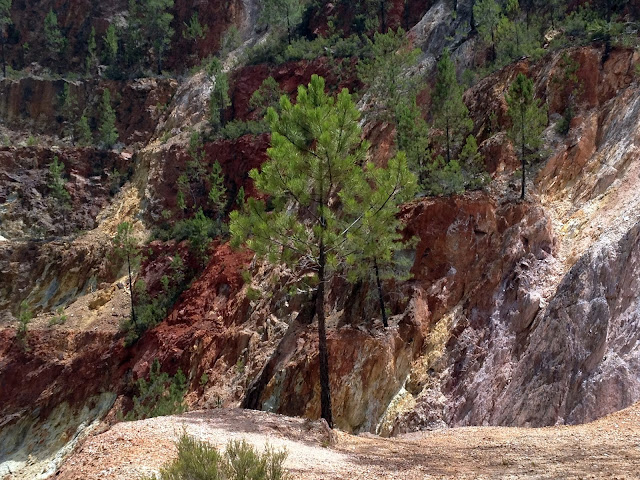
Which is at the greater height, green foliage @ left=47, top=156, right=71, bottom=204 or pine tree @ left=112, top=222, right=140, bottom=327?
green foliage @ left=47, top=156, right=71, bottom=204

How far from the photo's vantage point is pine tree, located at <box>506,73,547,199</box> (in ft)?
58.0

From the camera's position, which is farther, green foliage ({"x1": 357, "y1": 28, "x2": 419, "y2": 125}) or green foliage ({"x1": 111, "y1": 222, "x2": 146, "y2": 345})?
green foliage ({"x1": 111, "y1": 222, "x2": 146, "y2": 345})

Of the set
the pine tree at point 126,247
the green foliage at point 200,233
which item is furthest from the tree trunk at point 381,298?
the pine tree at point 126,247

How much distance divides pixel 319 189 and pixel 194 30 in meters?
40.2

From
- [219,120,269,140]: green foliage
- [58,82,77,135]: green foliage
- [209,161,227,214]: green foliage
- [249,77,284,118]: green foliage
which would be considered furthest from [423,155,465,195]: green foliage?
[58,82,77,135]: green foliage

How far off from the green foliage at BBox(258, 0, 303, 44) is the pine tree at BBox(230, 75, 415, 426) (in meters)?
32.6

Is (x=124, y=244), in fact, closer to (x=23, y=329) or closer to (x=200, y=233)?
(x=200, y=233)

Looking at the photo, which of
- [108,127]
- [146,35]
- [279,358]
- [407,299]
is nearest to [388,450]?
[407,299]

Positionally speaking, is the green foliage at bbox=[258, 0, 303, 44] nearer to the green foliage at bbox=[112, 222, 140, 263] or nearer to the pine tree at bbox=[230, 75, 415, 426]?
the green foliage at bbox=[112, 222, 140, 263]

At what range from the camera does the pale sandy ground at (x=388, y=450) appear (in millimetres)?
6672

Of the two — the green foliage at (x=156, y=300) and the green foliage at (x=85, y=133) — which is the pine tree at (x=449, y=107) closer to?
the green foliage at (x=156, y=300)

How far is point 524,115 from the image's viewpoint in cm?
1775

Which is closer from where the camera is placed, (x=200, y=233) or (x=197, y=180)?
(x=200, y=233)

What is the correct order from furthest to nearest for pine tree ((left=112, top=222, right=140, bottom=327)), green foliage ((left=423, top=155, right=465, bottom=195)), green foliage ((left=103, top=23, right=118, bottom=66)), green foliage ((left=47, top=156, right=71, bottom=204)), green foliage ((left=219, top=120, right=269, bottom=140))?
green foliage ((left=103, top=23, right=118, bottom=66)) → green foliage ((left=47, top=156, right=71, bottom=204)) → green foliage ((left=219, top=120, right=269, bottom=140)) → pine tree ((left=112, top=222, right=140, bottom=327)) → green foliage ((left=423, top=155, right=465, bottom=195))
